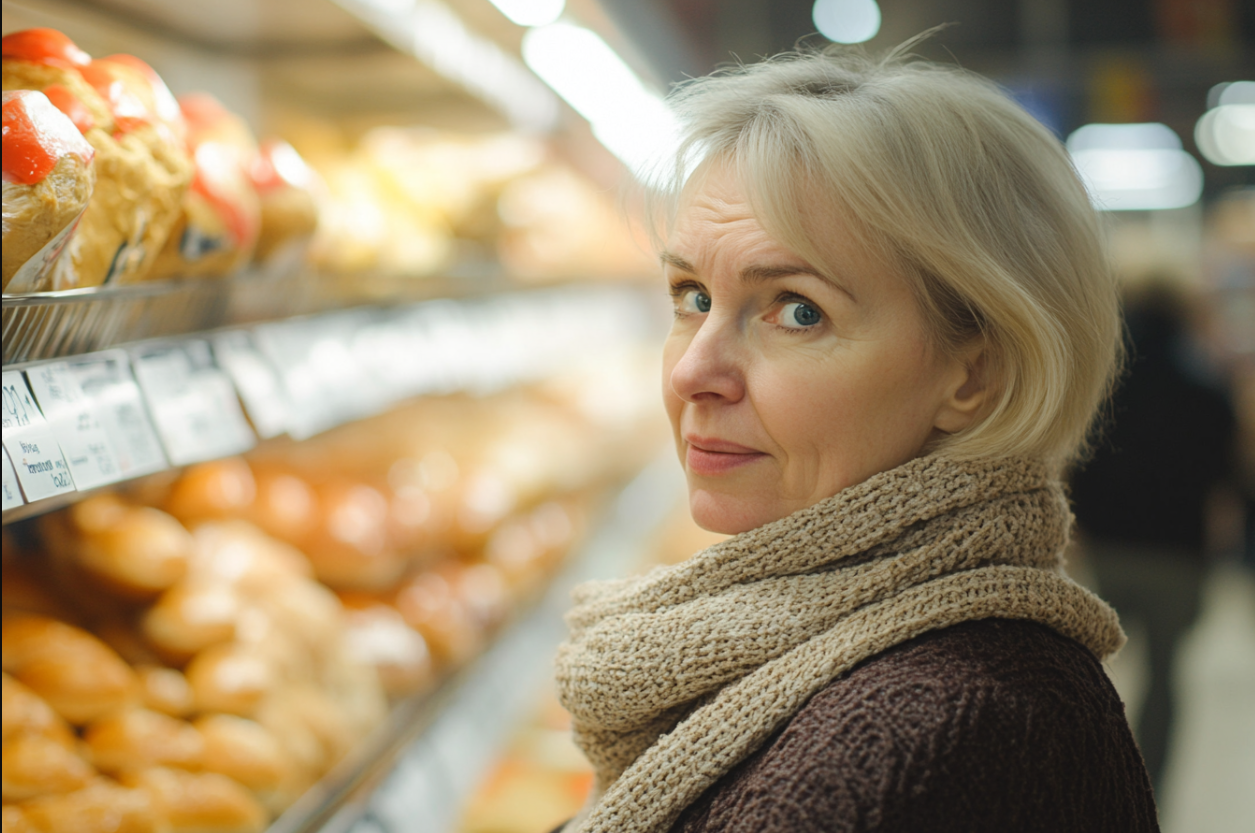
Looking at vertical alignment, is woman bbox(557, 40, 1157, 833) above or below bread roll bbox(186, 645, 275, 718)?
above

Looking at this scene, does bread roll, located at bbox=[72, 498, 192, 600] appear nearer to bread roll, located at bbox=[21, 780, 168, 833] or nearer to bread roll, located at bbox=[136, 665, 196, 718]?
bread roll, located at bbox=[136, 665, 196, 718]

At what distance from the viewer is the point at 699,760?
75 centimetres

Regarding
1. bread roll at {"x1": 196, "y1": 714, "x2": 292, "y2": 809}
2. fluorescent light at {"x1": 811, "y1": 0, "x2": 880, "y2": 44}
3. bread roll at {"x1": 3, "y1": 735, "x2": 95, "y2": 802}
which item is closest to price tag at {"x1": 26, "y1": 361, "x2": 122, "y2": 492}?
bread roll at {"x1": 3, "y1": 735, "x2": 95, "y2": 802}

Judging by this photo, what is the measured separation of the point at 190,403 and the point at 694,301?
0.55 m

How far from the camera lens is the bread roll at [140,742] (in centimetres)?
100

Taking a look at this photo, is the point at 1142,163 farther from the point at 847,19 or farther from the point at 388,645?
the point at 388,645

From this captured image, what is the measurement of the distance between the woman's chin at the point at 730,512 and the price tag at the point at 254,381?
1.81 ft

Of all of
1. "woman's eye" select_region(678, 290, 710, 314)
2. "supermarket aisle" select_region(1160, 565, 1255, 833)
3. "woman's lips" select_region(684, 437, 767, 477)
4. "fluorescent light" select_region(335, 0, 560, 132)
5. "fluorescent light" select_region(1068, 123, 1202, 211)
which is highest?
"fluorescent light" select_region(1068, 123, 1202, 211)

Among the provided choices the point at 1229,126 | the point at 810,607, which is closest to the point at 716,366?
the point at 810,607

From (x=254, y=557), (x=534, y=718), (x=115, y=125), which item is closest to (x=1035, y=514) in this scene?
(x=115, y=125)

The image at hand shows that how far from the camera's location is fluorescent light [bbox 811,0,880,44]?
216 inches

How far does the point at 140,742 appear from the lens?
102 centimetres

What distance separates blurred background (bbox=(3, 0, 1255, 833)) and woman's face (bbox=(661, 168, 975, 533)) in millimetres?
287

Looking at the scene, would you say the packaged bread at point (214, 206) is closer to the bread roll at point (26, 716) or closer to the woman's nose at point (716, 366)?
the bread roll at point (26, 716)
